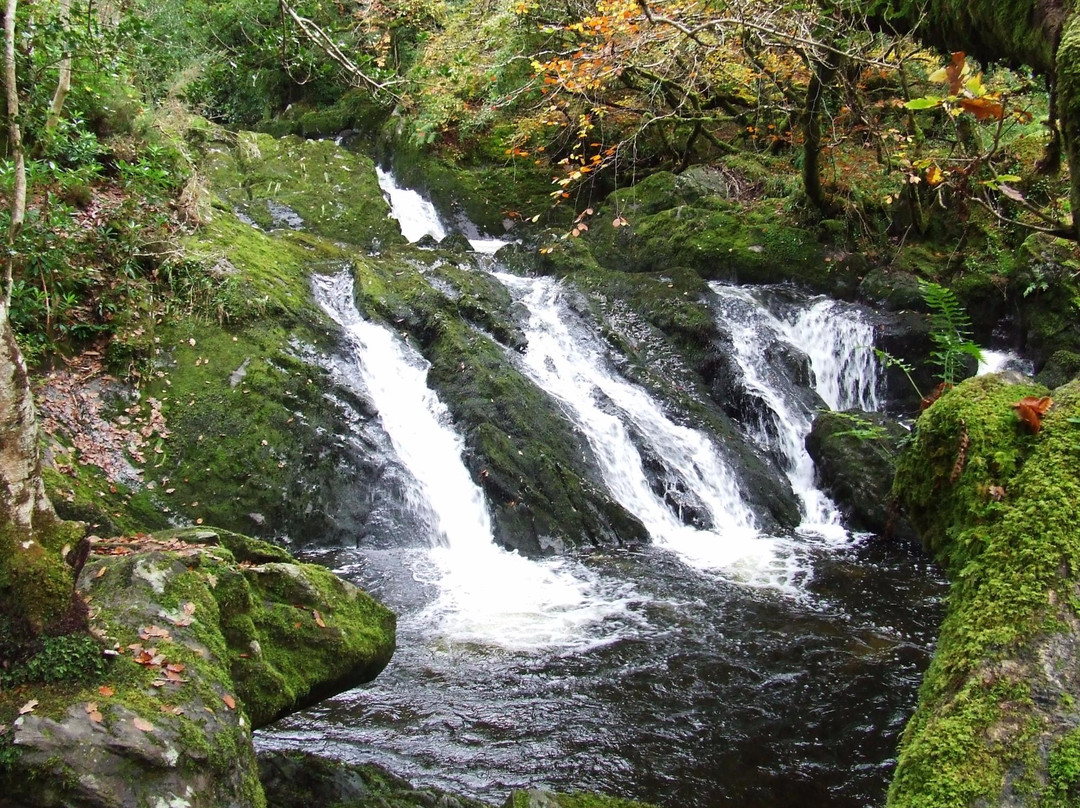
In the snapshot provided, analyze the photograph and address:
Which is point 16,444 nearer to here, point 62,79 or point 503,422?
point 62,79

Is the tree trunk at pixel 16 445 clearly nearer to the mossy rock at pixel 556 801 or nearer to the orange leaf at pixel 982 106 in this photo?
the mossy rock at pixel 556 801

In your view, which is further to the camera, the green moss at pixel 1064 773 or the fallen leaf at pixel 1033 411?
the fallen leaf at pixel 1033 411

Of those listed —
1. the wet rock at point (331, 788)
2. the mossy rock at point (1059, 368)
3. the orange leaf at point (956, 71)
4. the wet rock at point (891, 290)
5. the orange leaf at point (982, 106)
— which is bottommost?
the wet rock at point (331, 788)

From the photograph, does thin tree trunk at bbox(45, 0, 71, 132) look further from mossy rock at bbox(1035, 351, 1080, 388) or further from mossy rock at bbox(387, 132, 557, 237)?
mossy rock at bbox(1035, 351, 1080, 388)

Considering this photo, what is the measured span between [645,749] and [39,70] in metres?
A: 7.55

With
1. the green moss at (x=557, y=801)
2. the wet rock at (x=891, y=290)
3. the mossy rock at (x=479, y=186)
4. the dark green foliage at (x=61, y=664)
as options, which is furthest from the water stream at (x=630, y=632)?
the mossy rock at (x=479, y=186)

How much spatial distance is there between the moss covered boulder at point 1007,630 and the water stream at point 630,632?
2.74 meters

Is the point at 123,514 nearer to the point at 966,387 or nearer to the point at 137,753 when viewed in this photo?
the point at 137,753

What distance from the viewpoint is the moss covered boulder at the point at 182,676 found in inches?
102

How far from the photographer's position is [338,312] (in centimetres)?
1080

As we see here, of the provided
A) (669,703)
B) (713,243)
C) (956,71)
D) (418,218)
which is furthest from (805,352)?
A: (956,71)

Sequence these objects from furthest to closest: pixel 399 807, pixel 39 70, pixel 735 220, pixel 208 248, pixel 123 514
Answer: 1. pixel 735 220
2. pixel 208 248
3. pixel 123 514
4. pixel 39 70
5. pixel 399 807

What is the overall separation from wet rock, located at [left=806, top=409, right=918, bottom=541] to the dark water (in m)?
1.81

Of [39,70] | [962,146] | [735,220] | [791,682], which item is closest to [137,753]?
[791,682]
